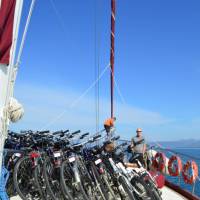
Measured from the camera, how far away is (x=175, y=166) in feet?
32.1

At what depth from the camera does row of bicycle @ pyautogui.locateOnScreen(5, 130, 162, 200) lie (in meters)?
6.35

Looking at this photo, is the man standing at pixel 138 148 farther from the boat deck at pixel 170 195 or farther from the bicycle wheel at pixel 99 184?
the bicycle wheel at pixel 99 184

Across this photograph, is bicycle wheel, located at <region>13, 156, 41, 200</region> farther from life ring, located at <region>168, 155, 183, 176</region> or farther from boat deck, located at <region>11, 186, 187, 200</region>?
life ring, located at <region>168, 155, 183, 176</region>

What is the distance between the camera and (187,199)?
866cm

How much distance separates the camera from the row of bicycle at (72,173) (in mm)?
6352

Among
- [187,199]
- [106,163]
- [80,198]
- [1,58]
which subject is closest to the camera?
[1,58]

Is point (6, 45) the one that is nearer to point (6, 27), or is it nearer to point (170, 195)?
point (6, 27)

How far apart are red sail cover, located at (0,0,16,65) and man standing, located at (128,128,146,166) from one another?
5115 millimetres

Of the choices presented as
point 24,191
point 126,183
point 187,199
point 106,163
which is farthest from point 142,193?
point 187,199

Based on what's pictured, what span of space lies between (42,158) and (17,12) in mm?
2616

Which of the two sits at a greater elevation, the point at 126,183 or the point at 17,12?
the point at 17,12

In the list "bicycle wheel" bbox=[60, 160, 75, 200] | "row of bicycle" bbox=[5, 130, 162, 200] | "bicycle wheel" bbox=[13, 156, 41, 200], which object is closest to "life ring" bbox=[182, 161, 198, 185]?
"row of bicycle" bbox=[5, 130, 162, 200]

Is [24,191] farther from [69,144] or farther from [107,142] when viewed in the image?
[107,142]

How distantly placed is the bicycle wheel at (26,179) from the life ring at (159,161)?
4.54m
